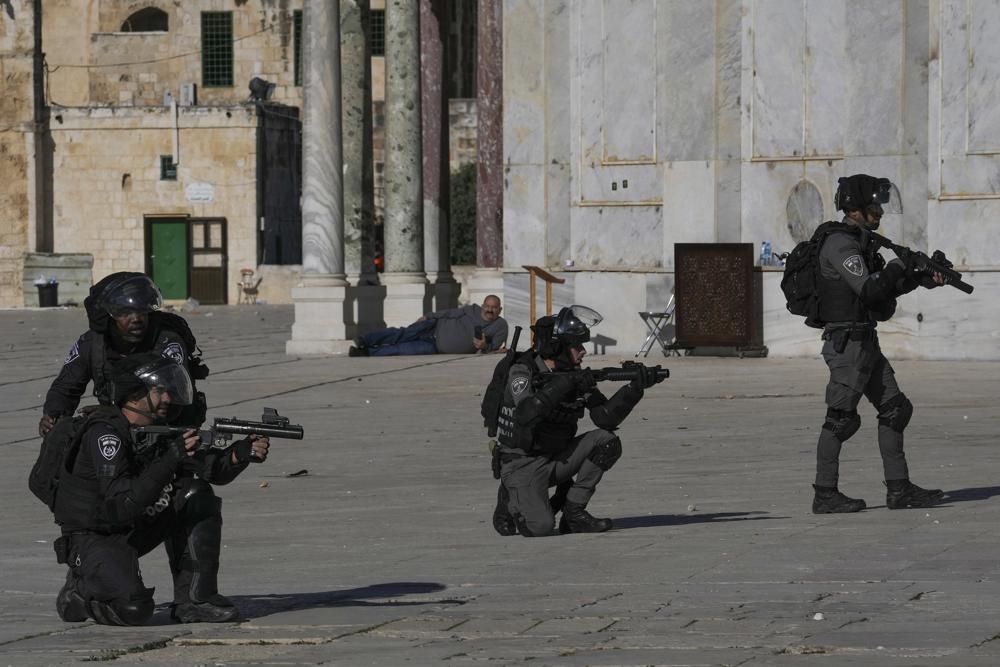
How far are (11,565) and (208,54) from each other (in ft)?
170

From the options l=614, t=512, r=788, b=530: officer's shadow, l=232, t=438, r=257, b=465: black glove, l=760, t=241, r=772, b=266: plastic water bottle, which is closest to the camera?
l=232, t=438, r=257, b=465: black glove

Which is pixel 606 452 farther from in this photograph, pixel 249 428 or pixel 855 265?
pixel 249 428

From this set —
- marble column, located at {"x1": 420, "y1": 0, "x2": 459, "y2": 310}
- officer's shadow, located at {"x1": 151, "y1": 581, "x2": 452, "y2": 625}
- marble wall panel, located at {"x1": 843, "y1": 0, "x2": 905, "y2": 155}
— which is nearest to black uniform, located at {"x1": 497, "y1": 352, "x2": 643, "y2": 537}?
officer's shadow, located at {"x1": 151, "y1": 581, "x2": 452, "y2": 625}

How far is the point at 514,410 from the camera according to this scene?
10562 mm

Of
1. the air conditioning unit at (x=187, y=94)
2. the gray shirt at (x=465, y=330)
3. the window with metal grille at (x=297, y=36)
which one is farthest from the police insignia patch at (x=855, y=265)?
the window with metal grille at (x=297, y=36)

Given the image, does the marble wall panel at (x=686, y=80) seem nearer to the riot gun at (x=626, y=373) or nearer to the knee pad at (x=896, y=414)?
the knee pad at (x=896, y=414)

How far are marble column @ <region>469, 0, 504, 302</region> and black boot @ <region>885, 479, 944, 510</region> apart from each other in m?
18.3

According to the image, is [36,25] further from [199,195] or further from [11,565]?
[11,565]

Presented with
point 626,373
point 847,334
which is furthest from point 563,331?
point 847,334

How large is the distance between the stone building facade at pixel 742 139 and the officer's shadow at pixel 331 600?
47.6 ft

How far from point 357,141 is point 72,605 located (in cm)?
2391

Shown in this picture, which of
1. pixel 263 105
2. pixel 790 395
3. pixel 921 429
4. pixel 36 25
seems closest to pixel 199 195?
pixel 263 105

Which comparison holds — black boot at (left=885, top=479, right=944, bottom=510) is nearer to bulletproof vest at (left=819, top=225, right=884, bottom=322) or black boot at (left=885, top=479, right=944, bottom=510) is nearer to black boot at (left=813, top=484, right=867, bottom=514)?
black boot at (left=813, top=484, right=867, bottom=514)

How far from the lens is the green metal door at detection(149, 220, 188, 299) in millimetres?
50781
